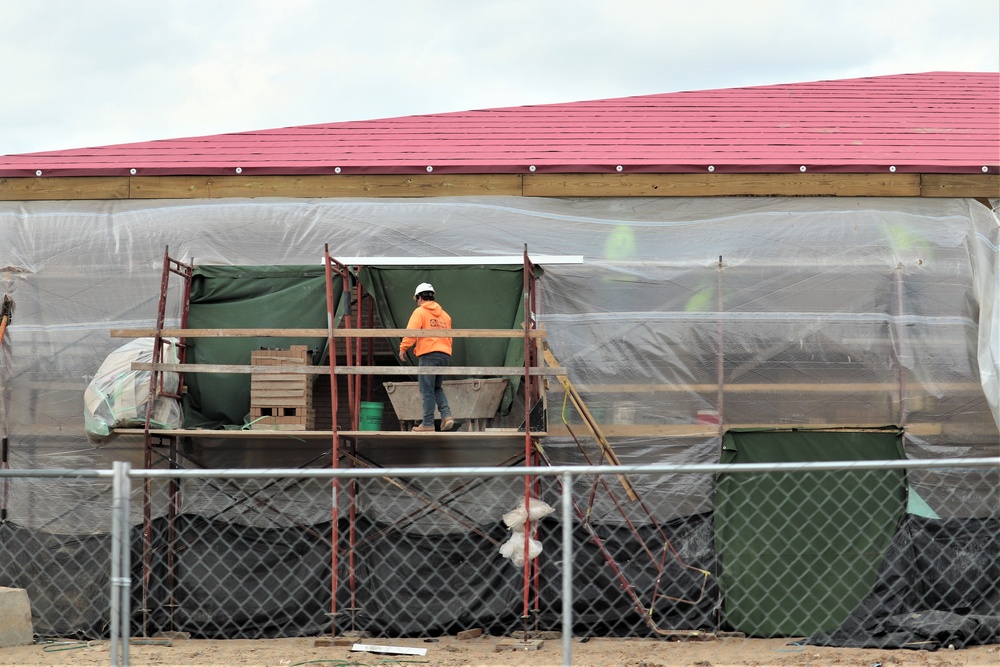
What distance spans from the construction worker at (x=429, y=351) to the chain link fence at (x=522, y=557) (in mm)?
652

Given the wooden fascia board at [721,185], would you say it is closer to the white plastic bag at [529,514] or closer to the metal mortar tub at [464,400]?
the metal mortar tub at [464,400]

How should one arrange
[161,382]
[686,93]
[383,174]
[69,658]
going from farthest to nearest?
[686,93], [383,174], [161,382], [69,658]

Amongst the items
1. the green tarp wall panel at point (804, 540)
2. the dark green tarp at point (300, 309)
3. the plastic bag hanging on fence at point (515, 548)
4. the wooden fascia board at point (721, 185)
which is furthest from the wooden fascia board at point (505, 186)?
the plastic bag hanging on fence at point (515, 548)

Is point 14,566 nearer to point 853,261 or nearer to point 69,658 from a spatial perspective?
point 69,658

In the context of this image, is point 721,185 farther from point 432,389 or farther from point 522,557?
point 522,557

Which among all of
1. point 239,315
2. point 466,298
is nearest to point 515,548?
point 466,298

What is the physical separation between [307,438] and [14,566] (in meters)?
3.15

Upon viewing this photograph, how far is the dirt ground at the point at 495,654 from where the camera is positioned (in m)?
9.17

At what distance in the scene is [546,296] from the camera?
11141mm

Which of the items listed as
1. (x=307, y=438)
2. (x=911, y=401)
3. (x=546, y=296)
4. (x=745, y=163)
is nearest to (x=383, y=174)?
(x=546, y=296)

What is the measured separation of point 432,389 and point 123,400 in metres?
2.94

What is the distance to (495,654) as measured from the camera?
9602 mm

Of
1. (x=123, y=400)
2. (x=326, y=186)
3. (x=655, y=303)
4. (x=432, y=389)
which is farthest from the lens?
(x=326, y=186)

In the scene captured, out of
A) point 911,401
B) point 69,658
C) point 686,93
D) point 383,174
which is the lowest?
point 69,658
